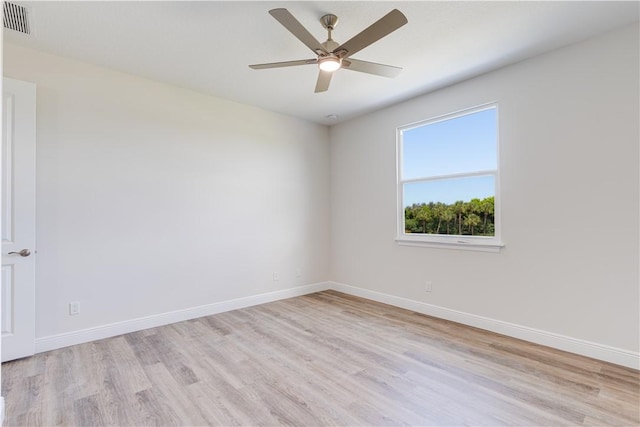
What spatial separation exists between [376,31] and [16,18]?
2.64 meters

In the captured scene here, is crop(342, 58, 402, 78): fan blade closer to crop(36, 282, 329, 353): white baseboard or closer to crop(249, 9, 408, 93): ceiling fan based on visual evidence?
crop(249, 9, 408, 93): ceiling fan

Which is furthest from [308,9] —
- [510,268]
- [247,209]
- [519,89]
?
[510,268]

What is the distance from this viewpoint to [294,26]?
1.96 m

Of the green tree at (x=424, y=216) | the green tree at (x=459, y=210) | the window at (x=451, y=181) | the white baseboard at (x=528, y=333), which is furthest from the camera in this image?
the green tree at (x=424, y=216)

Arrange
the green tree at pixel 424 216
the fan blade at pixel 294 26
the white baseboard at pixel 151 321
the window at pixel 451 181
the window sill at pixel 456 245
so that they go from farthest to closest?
the green tree at pixel 424 216 < the window at pixel 451 181 < the window sill at pixel 456 245 < the white baseboard at pixel 151 321 < the fan blade at pixel 294 26

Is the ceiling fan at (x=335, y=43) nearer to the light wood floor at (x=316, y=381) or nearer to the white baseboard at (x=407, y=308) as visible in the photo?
the light wood floor at (x=316, y=381)

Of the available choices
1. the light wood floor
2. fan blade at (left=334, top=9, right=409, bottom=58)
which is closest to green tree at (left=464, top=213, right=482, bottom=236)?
the light wood floor

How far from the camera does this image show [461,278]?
3.44 meters

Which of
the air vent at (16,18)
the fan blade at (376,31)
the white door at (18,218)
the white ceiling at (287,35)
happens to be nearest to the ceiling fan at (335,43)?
the fan blade at (376,31)

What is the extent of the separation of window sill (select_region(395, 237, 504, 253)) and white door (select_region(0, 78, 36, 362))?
148 inches

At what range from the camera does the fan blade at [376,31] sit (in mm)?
1835

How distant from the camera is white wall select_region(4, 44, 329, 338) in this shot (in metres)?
2.87

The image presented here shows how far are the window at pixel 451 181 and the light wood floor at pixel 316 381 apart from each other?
106cm

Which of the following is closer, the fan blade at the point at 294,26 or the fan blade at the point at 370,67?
the fan blade at the point at 294,26
